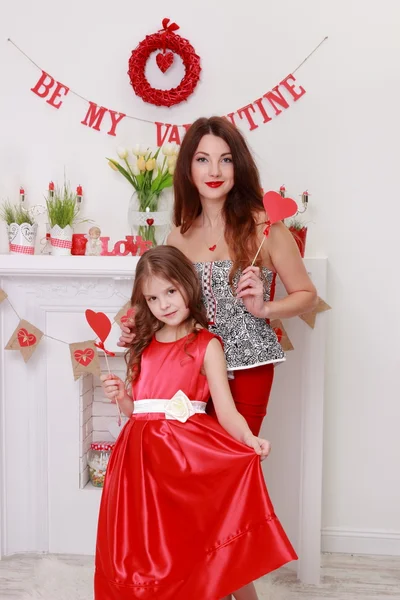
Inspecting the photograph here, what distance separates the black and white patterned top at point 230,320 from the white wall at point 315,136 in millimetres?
864

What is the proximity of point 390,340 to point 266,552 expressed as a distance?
1.33 m

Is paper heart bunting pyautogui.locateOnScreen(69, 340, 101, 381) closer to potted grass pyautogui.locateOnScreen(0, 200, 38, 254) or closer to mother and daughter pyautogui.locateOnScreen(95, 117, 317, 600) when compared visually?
potted grass pyautogui.locateOnScreen(0, 200, 38, 254)

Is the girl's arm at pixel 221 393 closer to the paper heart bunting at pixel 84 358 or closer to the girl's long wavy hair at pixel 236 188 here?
the girl's long wavy hair at pixel 236 188

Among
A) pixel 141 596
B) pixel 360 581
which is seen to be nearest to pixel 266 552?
pixel 141 596

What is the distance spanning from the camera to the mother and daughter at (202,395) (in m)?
1.81

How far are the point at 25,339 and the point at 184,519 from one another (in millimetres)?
1211

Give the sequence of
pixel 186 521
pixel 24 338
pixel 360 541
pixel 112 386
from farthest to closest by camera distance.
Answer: pixel 360 541, pixel 24 338, pixel 112 386, pixel 186 521

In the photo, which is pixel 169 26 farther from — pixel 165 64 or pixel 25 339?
pixel 25 339

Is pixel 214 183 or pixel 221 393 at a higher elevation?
pixel 214 183

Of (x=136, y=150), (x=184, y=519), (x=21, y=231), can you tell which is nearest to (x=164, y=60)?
(x=136, y=150)

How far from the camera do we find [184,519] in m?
1.85

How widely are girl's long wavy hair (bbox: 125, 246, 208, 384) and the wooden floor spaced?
98 cm

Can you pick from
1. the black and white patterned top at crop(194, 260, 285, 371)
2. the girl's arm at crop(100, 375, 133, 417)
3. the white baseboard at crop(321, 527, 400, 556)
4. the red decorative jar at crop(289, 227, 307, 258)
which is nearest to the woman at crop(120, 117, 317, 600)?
the black and white patterned top at crop(194, 260, 285, 371)

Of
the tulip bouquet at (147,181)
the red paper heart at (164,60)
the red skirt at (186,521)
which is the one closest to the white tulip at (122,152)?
the tulip bouquet at (147,181)
